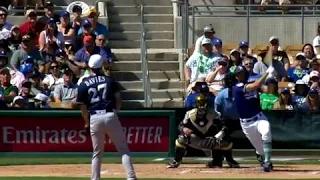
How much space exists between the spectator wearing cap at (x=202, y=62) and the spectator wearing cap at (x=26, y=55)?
10.9 feet

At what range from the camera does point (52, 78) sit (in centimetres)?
2108

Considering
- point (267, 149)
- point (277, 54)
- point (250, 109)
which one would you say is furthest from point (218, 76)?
point (267, 149)

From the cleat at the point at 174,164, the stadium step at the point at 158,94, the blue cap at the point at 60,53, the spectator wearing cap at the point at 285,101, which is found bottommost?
the cleat at the point at 174,164

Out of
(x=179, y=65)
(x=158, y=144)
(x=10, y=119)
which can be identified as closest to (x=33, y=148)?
(x=10, y=119)

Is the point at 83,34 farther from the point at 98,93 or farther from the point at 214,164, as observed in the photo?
the point at 98,93

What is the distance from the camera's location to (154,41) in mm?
25266

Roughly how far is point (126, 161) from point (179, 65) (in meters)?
10.1

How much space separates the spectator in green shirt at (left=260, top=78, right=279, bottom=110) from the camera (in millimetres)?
20250

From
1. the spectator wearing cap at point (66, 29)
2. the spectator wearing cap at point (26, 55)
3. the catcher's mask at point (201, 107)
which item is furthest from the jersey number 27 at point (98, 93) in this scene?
the spectator wearing cap at point (66, 29)

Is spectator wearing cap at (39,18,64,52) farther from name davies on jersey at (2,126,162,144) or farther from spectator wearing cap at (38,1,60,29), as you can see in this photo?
name davies on jersey at (2,126,162,144)

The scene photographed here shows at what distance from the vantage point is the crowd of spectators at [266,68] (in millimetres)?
20141

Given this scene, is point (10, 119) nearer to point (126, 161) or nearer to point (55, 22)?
point (55, 22)

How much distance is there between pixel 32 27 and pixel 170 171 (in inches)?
286

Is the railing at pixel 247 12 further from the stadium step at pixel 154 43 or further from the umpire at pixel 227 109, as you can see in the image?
the umpire at pixel 227 109
